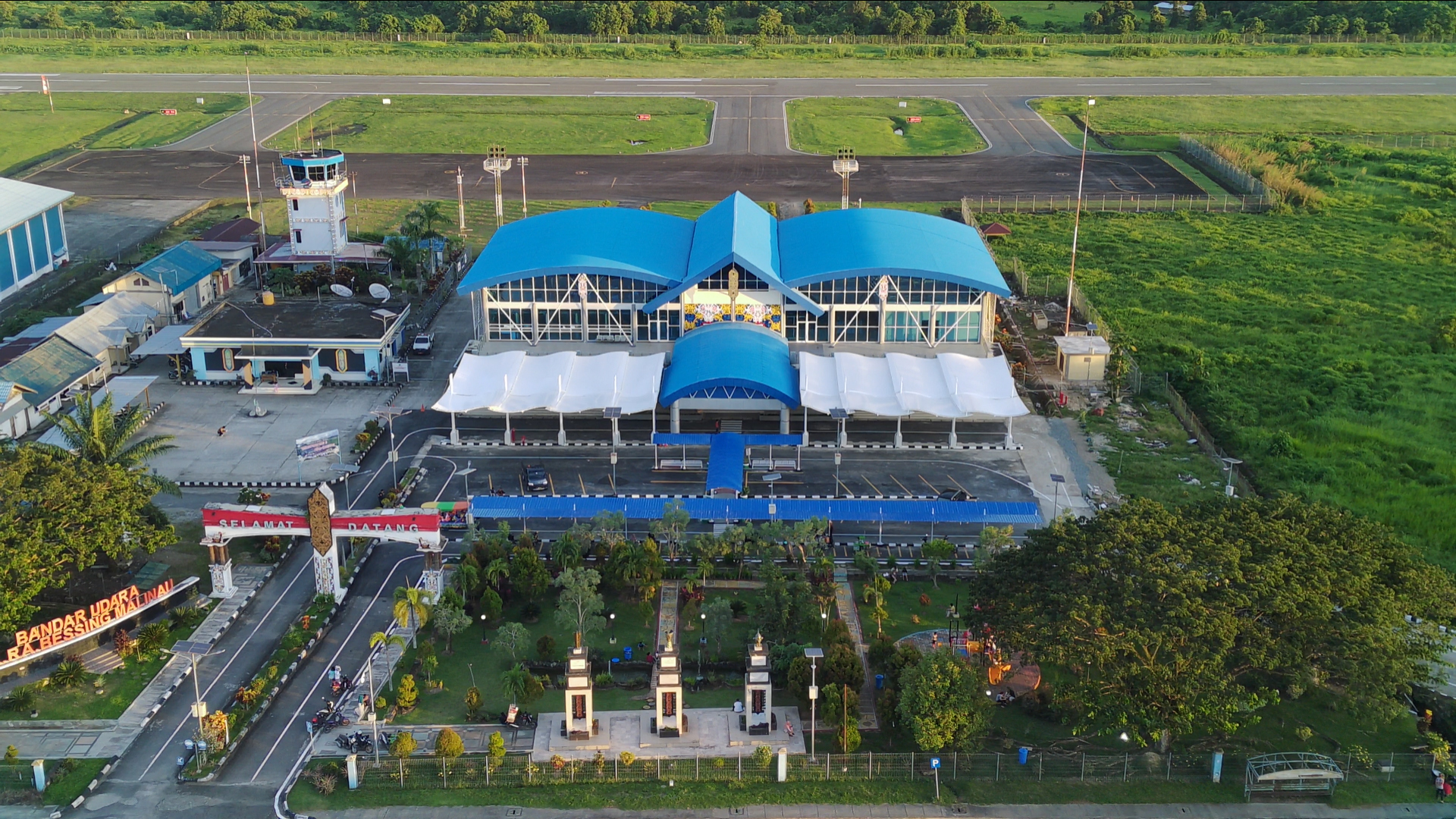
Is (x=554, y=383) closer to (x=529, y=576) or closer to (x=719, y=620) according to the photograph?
(x=529, y=576)

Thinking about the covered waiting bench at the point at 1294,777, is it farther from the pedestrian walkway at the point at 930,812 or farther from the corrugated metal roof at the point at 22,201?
the corrugated metal roof at the point at 22,201

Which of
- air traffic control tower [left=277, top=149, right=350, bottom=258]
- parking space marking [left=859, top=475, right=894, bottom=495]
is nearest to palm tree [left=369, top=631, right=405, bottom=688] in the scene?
parking space marking [left=859, top=475, right=894, bottom=495]

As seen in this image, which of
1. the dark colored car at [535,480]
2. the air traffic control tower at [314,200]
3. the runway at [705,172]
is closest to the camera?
the dark colored car at [535,480]

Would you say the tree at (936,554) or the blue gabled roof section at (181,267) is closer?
the tree at (936,554)

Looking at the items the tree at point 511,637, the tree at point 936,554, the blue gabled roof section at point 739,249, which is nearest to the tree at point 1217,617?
the tree at point 936,554

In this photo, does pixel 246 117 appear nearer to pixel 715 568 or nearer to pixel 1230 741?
pixel 715 568

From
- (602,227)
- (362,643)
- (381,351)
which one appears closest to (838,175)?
(602,227)

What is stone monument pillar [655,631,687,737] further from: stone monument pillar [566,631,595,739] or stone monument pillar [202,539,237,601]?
stone monument pillar [202,539,237,601]
